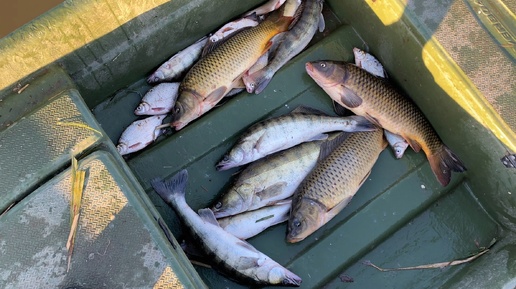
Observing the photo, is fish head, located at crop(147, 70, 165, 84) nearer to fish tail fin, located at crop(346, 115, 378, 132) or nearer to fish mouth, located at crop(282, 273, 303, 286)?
fish tail fin, located at crop(346, 115, 378, 132)

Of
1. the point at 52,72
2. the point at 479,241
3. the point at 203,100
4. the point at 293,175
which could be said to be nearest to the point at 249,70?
the point at 203,100

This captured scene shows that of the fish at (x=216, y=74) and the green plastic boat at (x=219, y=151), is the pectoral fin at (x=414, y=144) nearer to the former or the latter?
the green plastic boat at (x=219, y=151)

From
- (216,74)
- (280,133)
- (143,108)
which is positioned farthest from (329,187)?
(143,108)

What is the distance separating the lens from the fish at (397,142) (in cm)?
370

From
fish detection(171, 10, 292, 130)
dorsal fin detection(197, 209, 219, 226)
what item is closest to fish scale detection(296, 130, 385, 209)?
dorsal fin detection(197, 209, 219, 226)

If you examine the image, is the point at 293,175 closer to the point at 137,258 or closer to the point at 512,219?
the point at 137,258

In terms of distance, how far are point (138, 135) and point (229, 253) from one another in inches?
41.5

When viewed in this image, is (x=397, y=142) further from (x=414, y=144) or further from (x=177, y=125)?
(x=177, y=125)

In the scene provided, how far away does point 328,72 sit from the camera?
3.61 metres

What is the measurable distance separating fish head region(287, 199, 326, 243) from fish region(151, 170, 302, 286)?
23 centimetres

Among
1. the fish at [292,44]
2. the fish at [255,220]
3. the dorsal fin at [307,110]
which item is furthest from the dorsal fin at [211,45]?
the fish at [255,220]

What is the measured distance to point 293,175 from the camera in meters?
3.55

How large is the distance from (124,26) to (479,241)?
2.88 metres

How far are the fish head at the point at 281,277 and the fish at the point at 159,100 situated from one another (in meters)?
1.38
